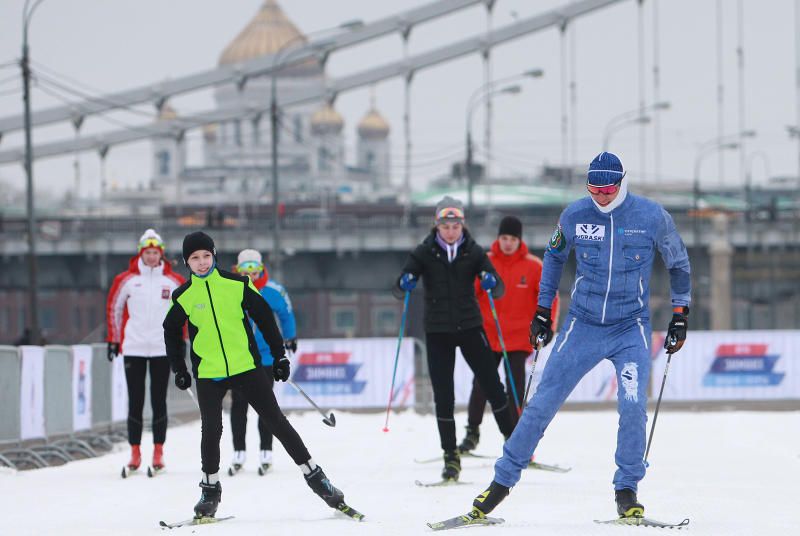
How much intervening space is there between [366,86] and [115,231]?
2246 cm

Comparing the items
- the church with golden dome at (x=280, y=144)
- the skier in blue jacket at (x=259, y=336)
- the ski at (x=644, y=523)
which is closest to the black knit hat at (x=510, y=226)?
the skier in blue jacket at (x=259, y=336)

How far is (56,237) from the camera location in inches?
2156

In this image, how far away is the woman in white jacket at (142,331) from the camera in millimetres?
10945

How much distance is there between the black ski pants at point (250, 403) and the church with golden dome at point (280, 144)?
121569 millimetres

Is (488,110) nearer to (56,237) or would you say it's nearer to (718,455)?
(56,237)

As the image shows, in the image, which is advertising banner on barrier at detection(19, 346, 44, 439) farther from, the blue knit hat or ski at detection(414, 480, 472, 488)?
the blue knit hat

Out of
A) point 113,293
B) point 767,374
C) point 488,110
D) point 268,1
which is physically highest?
point 268,1

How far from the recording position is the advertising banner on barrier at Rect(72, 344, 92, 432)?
14.5 metres

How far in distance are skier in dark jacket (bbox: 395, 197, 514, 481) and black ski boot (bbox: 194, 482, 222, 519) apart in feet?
6.93

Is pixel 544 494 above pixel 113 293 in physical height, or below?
below

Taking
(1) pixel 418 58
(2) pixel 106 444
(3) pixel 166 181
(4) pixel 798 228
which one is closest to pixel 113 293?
(2) pixel 106 444

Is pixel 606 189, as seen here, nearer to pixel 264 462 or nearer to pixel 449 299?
pixel 449 299

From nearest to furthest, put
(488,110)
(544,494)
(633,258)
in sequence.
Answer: (633,258)
(544,494)
(488,110)

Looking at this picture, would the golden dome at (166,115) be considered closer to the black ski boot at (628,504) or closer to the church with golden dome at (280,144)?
the church with golden dome at (280,144)
